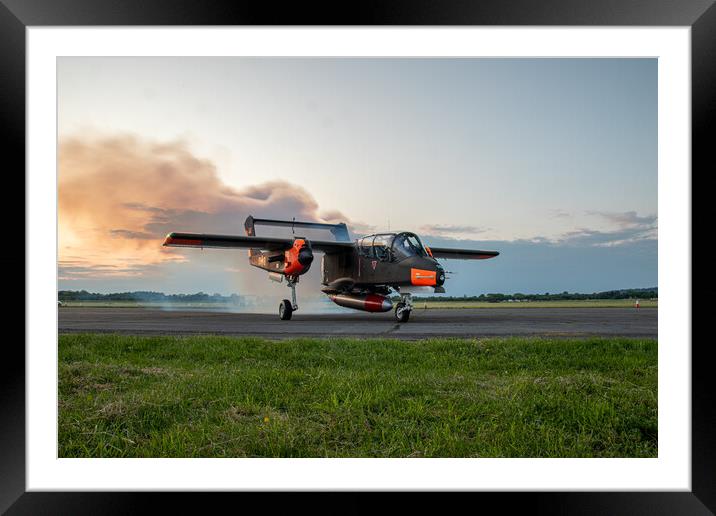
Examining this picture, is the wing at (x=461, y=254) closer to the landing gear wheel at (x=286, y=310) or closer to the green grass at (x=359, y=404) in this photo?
the landing gear wheel at (x=286, y=310)

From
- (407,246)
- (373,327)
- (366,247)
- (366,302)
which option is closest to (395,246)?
(407,246)

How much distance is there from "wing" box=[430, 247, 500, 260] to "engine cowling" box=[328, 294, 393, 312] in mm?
3089

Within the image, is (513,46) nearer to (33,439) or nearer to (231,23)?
(231,23)

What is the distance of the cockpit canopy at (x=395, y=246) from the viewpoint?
12305 mm

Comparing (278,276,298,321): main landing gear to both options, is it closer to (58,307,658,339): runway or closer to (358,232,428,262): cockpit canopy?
(58,307,658,339): runway

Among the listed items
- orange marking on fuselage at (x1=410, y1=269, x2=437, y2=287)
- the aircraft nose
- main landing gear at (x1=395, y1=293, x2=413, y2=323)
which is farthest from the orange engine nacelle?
the aircraft nose

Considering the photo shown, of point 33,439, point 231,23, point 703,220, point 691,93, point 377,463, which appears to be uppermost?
point 231,23

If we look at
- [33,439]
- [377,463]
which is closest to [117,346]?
[33,439]

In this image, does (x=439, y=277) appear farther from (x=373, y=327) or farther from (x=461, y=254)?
(x=461, y=254)

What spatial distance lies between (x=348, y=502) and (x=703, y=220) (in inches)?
108

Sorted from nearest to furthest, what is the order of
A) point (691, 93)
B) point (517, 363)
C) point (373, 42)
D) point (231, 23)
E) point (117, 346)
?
point (231, 23) < point (691, 93) < point (373, 42) < point (517, 363) < point (117, 346)

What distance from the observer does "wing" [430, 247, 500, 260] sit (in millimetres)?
16109

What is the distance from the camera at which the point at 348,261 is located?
557 inches

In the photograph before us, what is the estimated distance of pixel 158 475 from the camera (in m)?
3.23
